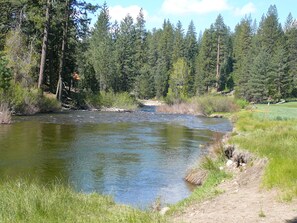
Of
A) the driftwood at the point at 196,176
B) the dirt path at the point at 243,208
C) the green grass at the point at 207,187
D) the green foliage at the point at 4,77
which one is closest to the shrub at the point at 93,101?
the green foliage at the point at 4,77

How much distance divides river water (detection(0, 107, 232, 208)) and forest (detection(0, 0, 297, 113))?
8875 millimetres

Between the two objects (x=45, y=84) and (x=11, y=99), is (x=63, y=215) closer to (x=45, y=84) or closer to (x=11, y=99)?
(x=11, y=99)

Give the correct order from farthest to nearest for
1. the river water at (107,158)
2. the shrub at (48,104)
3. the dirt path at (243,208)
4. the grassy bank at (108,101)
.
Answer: the grassy bank at (108,101) < the shrub at (48,104) < the river water at (107,158) < the dirt path at (243,208)

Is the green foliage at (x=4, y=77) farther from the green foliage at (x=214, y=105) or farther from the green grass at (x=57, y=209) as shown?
the green foliage at (x=214, y=105)

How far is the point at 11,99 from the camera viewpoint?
107 ft

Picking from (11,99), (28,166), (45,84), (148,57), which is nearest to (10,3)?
(45,84)

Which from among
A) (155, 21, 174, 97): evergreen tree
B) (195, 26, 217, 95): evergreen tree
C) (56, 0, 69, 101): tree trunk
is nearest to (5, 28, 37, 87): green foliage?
(56, 0, 69, 101): tree trunk

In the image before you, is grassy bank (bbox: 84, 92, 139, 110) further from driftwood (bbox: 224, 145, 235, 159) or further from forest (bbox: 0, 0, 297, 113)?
driftwood (bbox: 224, 145, 235, 159)

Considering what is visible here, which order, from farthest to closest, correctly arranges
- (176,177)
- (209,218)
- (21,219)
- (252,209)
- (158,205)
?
1. (176,177)
2. (158,205)
3. (252,209)
4. (209,218)
5. (21,219)

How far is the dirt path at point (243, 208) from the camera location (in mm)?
7371

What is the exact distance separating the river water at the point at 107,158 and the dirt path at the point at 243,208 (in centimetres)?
209

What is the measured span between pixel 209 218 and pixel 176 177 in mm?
7030

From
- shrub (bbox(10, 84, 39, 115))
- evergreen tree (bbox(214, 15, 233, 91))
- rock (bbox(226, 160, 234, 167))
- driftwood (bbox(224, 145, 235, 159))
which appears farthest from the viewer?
evergreen tree (bbox(214, 15, 233, 91))

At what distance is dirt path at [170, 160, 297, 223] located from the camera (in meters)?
7.37
